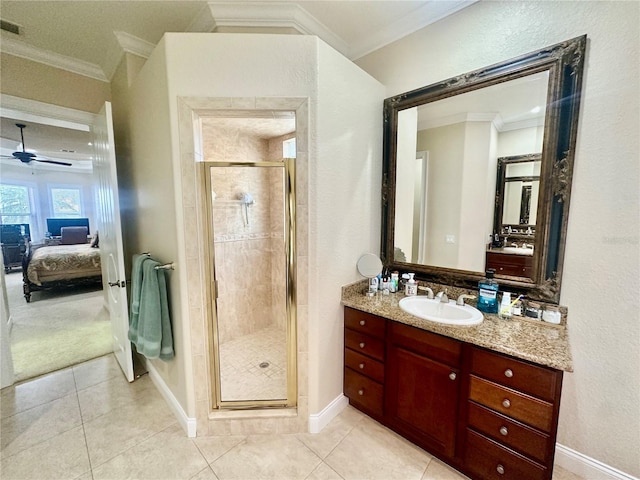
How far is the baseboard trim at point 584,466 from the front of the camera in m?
1.40

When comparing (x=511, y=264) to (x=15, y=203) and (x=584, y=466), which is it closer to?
(x=584, y=466)

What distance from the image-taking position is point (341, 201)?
1.79 meters

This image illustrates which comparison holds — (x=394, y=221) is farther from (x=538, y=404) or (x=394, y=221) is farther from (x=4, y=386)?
(x=4, y=386)

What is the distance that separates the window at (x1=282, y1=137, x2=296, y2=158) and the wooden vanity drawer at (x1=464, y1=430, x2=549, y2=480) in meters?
1.88

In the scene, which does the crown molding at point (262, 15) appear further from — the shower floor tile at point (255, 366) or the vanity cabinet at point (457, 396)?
the shower floor tile at point (255, 366)

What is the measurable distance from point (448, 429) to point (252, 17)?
2.78 metres

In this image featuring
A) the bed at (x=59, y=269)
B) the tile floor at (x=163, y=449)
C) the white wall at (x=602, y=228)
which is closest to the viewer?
the white wall at (x=602, y=228)

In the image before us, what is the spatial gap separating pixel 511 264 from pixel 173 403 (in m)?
2.51

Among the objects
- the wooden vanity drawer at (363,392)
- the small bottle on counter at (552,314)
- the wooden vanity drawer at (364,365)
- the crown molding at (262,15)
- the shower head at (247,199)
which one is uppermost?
the crown molding at (262,15)

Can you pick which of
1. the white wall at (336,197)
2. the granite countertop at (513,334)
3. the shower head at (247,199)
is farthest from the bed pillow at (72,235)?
the granite countertop at (513,334)

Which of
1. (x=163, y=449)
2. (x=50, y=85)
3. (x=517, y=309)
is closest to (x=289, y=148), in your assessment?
(x=517, y=309)

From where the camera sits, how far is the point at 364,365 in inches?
71.9

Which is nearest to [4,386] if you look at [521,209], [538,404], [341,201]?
[341,201]

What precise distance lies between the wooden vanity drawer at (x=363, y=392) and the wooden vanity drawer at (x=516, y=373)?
2.24 feet
